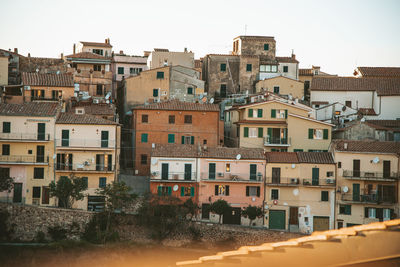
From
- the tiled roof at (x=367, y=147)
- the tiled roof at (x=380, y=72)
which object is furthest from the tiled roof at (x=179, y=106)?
the tiled roof at (x=380, y=72)

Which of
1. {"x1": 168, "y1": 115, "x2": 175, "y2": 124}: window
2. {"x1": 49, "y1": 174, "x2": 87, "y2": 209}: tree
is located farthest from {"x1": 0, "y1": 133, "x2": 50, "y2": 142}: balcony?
{"x1": 168, "y1": 115, "x2": 175, "y2": 124}: window

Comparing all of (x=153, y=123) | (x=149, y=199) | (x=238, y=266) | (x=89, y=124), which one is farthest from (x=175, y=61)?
(x=238, y=266)

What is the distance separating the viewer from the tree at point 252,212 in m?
38.9

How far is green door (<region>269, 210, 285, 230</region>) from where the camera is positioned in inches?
1597

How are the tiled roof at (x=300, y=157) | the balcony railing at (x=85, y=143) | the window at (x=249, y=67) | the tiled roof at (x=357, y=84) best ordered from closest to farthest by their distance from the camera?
1. the balcony railing at (x=85, y=143)
2. the tiled roof at (x=300, y=157)
3. the tiled roof at (x=357, y=84)
4. the window at (x=249, y=67)

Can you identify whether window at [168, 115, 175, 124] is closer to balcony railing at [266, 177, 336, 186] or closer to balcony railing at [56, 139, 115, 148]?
balcony railing at [56, 139, 115, 148]

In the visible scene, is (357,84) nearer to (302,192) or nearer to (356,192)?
(356,192)

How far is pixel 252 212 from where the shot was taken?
3884 cm

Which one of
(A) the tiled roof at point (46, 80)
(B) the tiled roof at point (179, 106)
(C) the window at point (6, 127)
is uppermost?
(A) the tiled roof at point (46, 80)

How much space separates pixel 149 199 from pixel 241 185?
24.2 feet

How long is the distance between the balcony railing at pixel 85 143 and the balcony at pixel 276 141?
519 inches

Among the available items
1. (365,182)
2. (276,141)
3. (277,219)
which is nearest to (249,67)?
(276,141)

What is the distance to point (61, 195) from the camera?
120ft

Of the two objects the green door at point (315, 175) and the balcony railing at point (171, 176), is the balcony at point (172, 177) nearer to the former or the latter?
the balcony railing at point (171, 176)
